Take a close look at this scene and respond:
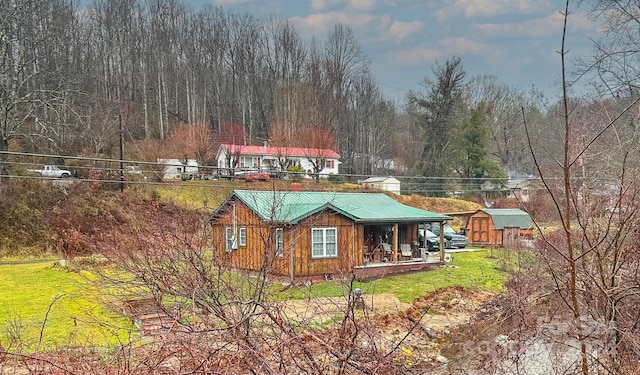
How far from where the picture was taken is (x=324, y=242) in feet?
59.9

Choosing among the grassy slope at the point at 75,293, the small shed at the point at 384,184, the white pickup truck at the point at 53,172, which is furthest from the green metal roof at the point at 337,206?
the small shed at the point at 384,184

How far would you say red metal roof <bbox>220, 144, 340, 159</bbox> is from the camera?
4294cm

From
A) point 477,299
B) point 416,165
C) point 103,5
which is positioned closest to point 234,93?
point 103,5

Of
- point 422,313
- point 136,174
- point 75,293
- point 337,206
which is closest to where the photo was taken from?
point 75,293

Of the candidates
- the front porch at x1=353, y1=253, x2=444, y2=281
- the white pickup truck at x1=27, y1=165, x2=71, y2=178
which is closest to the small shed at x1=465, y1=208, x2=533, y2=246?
the front porch at x1=353, y1=253, x2=444, y2=281

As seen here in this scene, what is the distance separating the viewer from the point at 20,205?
77.4 ft

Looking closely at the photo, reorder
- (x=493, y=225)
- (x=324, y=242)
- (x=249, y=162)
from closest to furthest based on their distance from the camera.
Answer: (x=324, y=242) → (x=493, y=225) → (x=249, y=162)

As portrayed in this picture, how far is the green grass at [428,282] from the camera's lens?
631 inches

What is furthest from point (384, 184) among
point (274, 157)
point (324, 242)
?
point (324, 242)

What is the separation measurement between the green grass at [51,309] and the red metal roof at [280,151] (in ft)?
80.1

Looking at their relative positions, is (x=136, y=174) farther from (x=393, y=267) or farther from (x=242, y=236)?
(x=393, y=267)

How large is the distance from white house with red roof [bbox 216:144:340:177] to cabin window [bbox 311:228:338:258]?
22621 millimetres

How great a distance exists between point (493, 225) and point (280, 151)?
757 inches

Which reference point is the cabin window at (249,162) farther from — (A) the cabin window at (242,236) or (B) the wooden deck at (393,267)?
(B) the wooden deck at (393,267)
